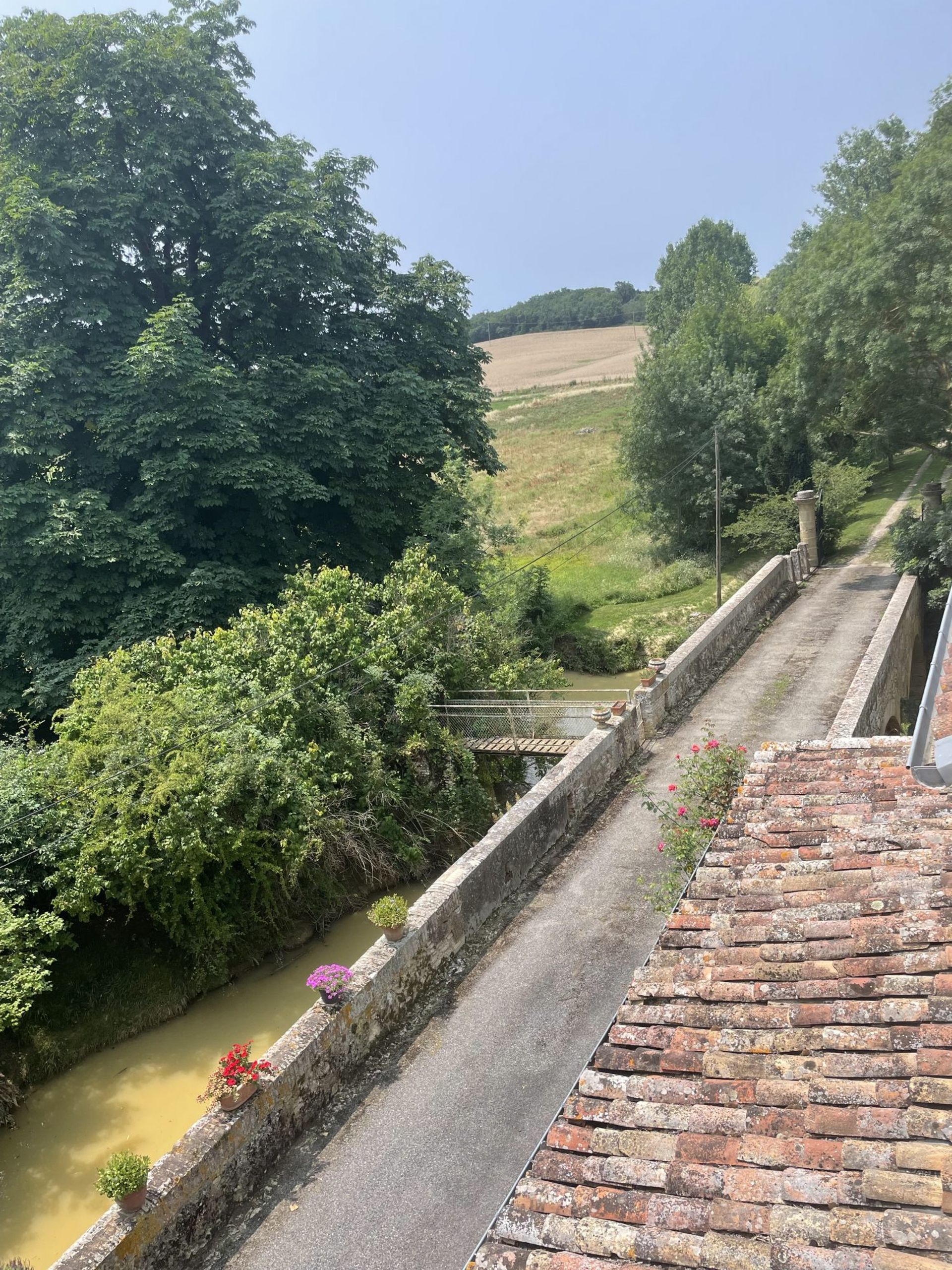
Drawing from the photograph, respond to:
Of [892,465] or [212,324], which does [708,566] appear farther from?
[212,324]

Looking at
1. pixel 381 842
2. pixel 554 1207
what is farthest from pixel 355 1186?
pixel 381 842

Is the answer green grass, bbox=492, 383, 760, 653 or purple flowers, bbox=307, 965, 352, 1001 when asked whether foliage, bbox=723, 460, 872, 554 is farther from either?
purple flowers, bbox=307, 965, 352, 1001

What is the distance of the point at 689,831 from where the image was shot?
29.4 feet

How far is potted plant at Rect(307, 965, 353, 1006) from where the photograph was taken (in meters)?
7.55

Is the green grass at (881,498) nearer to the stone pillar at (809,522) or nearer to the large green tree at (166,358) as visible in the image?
the stone pillar at (809,522)

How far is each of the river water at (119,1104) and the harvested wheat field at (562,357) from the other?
65403 millimetres

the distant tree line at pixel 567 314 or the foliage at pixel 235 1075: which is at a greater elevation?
the distant tree line at pixel 567 314

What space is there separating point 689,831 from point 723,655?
29.7ft

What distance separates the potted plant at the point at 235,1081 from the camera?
649cm

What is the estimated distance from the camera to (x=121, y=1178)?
5.75 m

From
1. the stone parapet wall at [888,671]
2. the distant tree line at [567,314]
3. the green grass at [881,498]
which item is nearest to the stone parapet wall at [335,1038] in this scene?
the stone parapet wall at [888,671]

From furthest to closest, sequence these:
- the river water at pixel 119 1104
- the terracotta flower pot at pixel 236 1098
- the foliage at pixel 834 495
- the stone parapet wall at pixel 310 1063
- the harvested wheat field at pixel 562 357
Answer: the harvested wheat field at pixel 562 357
the foliage at pixel 834 495
the river water at pixel 119 1104
the terracotta flower pot at pixel 236 1098
the stone parapet wall at pixel 310 1063

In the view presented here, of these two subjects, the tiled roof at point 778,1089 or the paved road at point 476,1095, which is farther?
the paved road at point 476,1095

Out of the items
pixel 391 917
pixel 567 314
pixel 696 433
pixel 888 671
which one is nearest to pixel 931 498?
pixel 888 671
